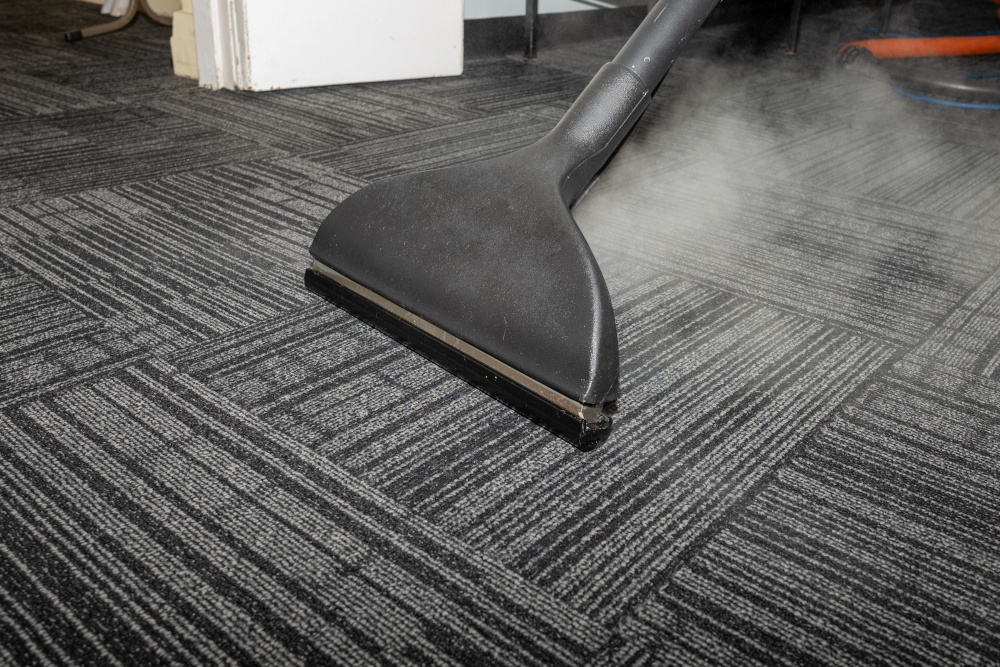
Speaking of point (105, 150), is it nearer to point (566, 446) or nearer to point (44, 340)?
point (44, 340)

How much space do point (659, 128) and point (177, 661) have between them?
5.26 feet

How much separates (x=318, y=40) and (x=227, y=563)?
1.68m

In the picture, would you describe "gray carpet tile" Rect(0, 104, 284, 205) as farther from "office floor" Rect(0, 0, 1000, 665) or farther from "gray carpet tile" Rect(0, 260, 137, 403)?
"gray carpet tile" Rect(0, 260, 137, 403)

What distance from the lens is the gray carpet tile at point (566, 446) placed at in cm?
67

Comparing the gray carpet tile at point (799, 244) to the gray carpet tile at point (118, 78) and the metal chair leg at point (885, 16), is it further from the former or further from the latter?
the metal chair leg at point (885, 16)

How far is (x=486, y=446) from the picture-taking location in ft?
2.52

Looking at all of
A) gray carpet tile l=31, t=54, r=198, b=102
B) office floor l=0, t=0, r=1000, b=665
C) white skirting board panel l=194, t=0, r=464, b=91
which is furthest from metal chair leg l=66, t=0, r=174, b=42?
office floor l=0, t=0, r=1000, b=665

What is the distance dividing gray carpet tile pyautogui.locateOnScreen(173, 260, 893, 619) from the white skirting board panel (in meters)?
1.21

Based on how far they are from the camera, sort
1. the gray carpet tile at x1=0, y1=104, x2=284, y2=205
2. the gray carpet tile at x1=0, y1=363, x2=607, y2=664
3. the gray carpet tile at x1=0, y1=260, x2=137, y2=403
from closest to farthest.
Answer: the gray carpet tile at x1=0, y1=363, x2=607, y2=664, the gray carpet tile at x1=0, y1=260, x2=137, y2=403, the gray carpet tile at x1=0, y1=104, x2=284, y2=205

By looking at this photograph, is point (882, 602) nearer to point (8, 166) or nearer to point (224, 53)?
point (8, 166)

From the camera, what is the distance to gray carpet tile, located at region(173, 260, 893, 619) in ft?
2.19

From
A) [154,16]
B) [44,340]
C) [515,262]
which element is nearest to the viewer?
[515,262]

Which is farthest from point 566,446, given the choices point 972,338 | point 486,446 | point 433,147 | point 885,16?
point 885,16

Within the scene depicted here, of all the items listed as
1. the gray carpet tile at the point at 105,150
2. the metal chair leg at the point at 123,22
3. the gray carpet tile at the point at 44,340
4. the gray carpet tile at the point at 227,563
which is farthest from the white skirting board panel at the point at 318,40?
the gray carpet tile at the point at 227,563
